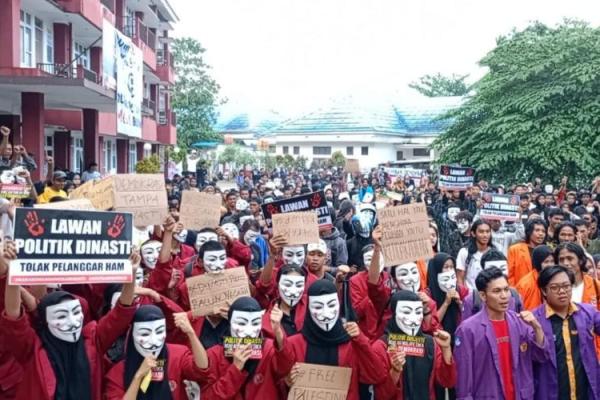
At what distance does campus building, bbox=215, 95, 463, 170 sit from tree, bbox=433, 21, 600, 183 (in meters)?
29.6

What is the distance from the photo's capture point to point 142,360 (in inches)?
189

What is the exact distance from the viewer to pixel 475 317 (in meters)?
5.23

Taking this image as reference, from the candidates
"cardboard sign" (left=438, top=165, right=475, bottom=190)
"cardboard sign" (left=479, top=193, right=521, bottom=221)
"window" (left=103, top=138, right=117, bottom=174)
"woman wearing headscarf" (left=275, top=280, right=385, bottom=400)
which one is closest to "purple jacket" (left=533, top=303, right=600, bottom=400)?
"woman wearing headscarf" (left=275, top=280, right=385, bottom=400)

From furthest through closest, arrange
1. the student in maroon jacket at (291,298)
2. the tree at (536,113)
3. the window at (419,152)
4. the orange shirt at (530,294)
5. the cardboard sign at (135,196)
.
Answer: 1. the window at (419,152)
2. the tree at (536,113)
3. the cardboard sign at (135,196)
4. the orange shirt at (530,294)
5. the student in maroon jacket at (291,298)

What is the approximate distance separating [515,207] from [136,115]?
485 inches

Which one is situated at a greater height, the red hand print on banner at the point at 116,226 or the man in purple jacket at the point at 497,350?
the red hand print on banner at the point at 116,226

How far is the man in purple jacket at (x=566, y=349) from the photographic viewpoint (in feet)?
17.1

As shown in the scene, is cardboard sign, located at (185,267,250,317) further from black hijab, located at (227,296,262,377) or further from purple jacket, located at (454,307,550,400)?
purple jacket, located at (454,307,550,400)

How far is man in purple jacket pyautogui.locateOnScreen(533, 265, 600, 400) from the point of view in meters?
5.21

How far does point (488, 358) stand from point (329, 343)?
44.7 inches

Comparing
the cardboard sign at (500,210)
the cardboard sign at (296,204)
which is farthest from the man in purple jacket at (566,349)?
the cardboard sign at (500,210)

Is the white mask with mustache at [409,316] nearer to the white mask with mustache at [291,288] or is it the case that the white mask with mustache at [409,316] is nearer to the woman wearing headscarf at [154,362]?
the white mask with mustache at [291,288]

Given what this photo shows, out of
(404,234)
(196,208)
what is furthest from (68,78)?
(404,234)

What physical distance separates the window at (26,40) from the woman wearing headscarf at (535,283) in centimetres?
1547
